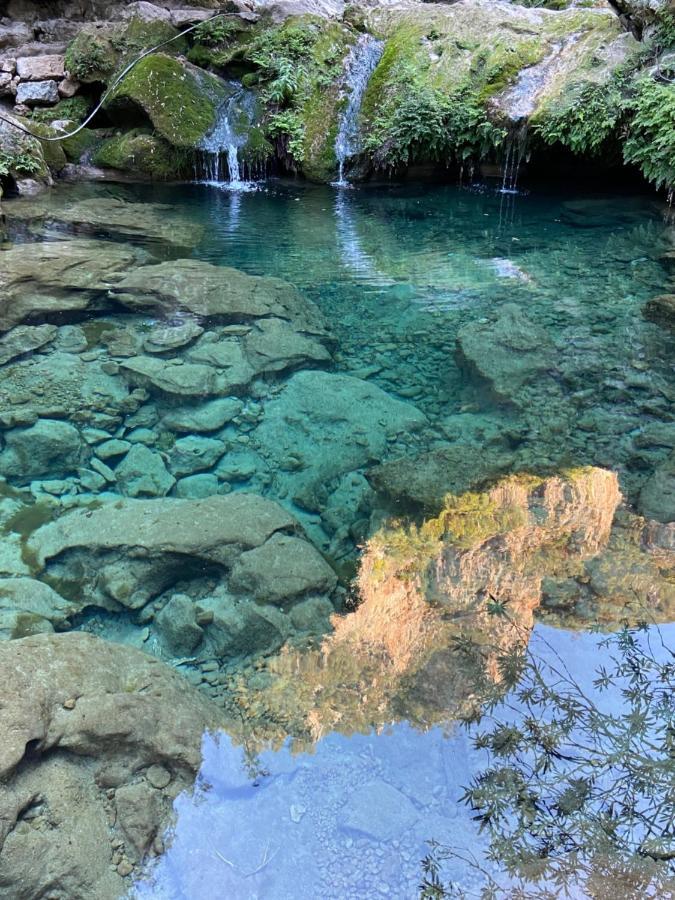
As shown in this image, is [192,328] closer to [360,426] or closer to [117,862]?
[360,426]

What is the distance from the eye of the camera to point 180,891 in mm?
2428

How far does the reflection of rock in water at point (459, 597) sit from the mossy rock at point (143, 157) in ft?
36.4

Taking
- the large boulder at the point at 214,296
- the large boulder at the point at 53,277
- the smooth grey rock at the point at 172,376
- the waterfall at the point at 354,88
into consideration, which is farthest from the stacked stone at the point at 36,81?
the smooth grey rock at the point at 172,376

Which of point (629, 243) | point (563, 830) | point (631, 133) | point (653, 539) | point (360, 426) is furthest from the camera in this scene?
point (631, 133)

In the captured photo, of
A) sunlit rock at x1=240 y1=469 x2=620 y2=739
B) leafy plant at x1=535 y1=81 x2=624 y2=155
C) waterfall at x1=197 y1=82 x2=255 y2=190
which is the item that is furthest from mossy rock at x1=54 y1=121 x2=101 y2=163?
sunlit rock at x1=240 y1=469 x2=620 y2=739

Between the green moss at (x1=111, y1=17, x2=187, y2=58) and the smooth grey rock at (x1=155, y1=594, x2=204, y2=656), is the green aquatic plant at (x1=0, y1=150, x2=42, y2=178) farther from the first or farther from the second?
the smooth grey rock at (x1=155, y1=594, x2=204, y2=656)

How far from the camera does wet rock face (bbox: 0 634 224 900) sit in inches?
93.4

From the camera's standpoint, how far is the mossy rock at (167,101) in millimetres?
12781

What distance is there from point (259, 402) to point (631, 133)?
8.81 meters

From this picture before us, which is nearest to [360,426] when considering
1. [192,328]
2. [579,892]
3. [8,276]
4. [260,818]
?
[192,328]

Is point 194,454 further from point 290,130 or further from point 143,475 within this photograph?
point 290,130

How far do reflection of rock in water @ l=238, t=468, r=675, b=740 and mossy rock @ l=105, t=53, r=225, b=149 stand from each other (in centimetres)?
1123

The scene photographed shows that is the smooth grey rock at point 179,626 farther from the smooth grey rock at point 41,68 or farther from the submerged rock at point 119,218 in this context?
the smooth grey rock at point 41,68

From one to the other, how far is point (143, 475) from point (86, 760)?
2.72 metres
